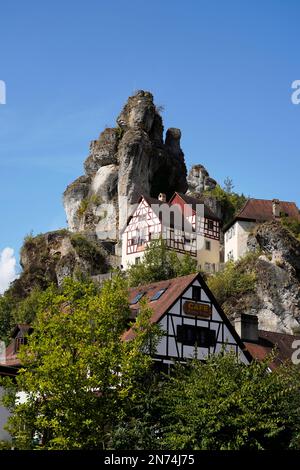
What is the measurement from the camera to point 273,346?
53.3 metres

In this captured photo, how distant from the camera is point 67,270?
86500 mm

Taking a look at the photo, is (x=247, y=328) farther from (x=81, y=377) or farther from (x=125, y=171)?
(x=125, y=171)

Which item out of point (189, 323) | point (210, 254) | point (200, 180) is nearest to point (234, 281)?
point (210, 254)

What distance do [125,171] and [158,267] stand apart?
2355 centimetres

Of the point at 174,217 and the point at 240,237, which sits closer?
the point at 240,237

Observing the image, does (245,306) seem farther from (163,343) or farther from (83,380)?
(83,380)

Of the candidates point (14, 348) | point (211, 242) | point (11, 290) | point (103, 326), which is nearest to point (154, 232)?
point (211, 242)

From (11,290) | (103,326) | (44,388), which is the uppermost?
(11,290)

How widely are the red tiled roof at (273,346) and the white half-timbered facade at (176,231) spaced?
94.2ft

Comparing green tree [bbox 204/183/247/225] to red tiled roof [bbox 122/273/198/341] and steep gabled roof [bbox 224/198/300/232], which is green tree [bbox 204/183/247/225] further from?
red tiled roof [bbox 122/273/198/341]

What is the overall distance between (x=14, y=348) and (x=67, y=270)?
1383 inches

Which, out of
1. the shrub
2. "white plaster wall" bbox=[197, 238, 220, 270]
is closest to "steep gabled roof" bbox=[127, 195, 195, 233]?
"white plaster wall" bbox=[197, 238, 220, 270]

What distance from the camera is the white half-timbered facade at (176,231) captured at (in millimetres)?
85062
